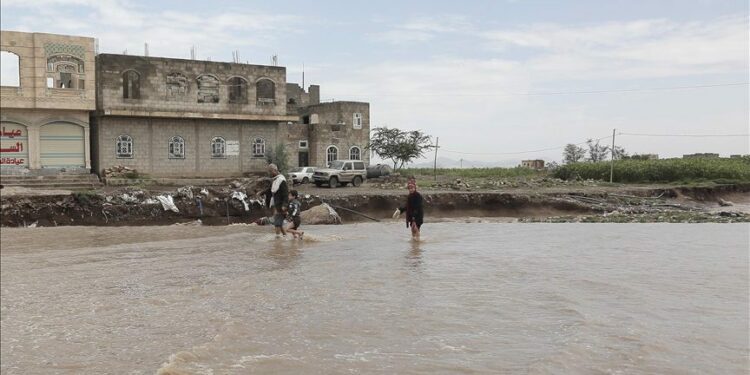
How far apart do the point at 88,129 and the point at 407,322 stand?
→ 28.3 m

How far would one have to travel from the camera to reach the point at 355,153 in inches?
1804

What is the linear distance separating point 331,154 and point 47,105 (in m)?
20.1

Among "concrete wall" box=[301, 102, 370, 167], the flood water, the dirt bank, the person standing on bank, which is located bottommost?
the flood water

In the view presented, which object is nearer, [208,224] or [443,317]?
[443,317]

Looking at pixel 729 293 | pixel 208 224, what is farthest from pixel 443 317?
pixel 208 224

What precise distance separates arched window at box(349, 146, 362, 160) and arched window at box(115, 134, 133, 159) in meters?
17.2

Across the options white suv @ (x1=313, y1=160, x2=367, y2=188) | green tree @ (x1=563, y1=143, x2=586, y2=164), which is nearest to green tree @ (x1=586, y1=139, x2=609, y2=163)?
green tree @ (x1=563, y1=143, x2=586, y2=164)

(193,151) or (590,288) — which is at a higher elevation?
(193,151)

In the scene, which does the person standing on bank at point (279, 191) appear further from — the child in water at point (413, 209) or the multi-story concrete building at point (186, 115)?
the multi-story concrete building at point (186, 115)

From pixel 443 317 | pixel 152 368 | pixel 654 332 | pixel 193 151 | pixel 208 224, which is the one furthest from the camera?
pixel 193 151

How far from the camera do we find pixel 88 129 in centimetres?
3114

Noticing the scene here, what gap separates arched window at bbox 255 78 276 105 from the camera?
119 ft

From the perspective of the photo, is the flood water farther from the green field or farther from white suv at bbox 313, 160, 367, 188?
the green field

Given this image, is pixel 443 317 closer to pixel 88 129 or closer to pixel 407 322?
pixel 407 322
